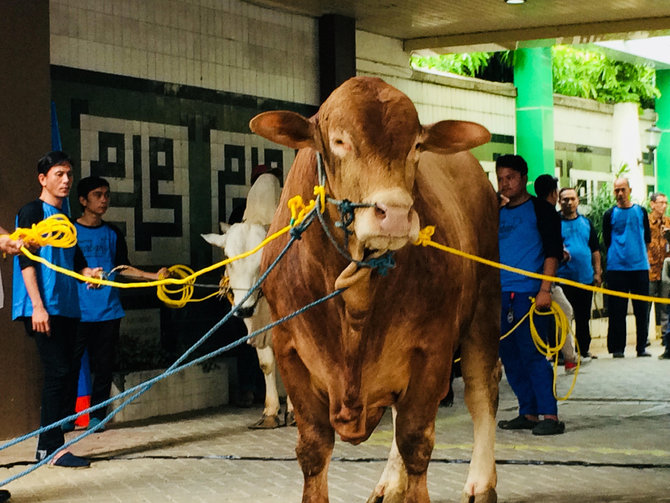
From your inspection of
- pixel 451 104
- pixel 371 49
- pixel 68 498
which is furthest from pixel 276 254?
pixel 451 104

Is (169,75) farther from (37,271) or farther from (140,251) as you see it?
(37,271)

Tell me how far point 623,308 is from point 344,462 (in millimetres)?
7089

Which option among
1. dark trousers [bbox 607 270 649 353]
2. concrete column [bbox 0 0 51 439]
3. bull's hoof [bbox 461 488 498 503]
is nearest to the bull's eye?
bull's hoof [bbox 461 488 498 503]

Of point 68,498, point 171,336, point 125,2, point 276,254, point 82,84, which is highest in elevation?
point 125,2

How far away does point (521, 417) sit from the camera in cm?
891

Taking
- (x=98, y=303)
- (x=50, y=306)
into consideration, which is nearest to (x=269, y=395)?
(x=98, y=303)

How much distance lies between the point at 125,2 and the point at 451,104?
6001 mm

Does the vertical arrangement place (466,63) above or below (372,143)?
above

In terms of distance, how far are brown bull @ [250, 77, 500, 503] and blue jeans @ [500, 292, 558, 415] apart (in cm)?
310

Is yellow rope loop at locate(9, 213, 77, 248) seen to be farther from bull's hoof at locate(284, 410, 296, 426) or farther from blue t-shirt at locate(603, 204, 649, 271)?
blue t-shirt at locate(603, 204, 649, 271)

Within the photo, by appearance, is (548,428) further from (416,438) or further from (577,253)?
(577,253)

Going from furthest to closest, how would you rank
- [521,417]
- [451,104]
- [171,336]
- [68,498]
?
[451,104] → [171,336] → [521,417] → [68,498]

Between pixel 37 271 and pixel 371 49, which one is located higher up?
pixel 371 49

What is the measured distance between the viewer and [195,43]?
10898 mm
